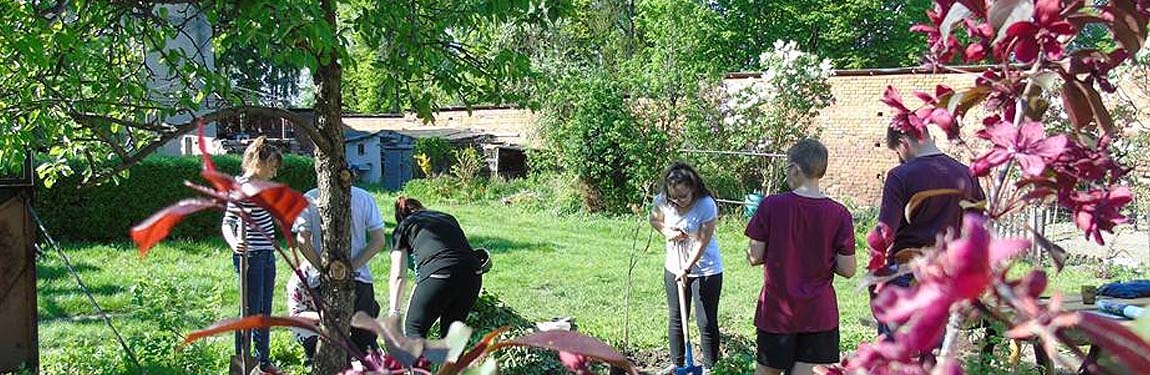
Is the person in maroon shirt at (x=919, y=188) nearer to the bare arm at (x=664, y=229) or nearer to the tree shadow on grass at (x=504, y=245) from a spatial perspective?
the bare arm at (x=664, y=229)

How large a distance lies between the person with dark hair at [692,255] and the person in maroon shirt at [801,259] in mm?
1072

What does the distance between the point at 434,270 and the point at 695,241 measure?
131 centimetres

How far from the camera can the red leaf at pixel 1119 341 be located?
0.45 m

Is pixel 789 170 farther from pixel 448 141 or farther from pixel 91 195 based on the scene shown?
pixel 448 141

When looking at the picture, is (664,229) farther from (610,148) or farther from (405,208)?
(610,148)

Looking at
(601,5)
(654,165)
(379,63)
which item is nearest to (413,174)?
(654,165)

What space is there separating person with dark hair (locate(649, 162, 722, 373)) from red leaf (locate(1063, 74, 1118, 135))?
3746mm

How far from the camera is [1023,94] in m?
1.01

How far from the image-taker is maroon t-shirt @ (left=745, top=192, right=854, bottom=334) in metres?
3.60

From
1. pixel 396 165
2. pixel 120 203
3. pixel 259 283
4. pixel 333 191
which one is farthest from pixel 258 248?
pixel 396 165

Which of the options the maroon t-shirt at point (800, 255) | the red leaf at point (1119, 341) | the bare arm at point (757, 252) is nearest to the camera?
the red leaf at point (1119, 341)

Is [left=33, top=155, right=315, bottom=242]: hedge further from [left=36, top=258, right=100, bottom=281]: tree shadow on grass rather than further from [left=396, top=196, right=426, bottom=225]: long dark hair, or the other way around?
[left=396, top=196, right=426, bottom=225]: long dark hair

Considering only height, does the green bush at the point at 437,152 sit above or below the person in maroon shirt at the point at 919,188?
below

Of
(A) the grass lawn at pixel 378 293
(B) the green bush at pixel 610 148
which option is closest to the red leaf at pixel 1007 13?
(A) the grass lawn at pixel 378 293
